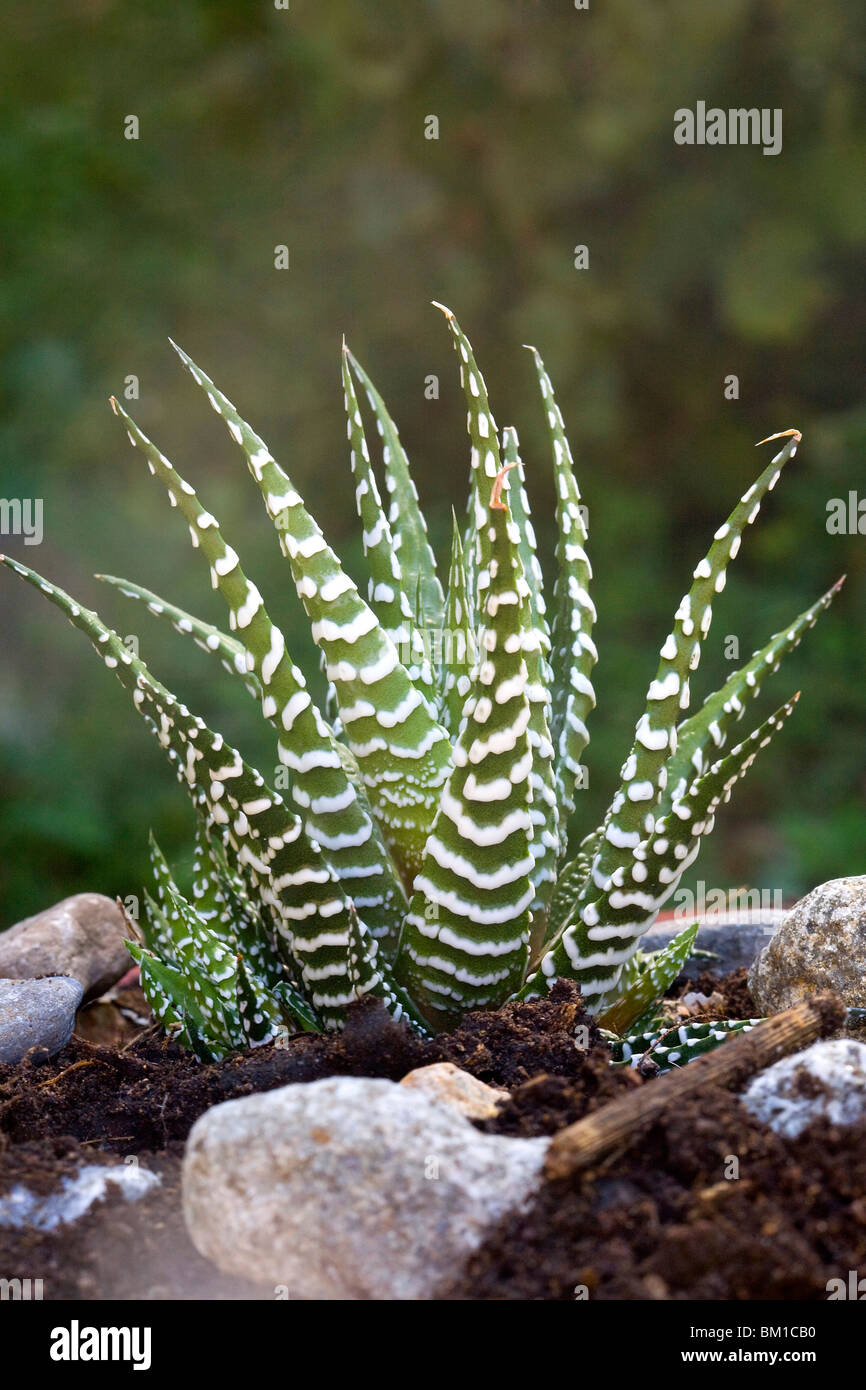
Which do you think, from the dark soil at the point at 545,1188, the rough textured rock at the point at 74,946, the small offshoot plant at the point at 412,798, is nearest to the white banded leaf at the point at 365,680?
the small offshoot plant at the point at 412,798

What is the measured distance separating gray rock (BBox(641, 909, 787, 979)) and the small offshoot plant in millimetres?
433

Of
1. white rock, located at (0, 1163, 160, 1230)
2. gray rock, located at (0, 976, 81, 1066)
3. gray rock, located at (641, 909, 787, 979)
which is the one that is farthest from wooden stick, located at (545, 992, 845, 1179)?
gray rock, located at (641, 909, 787, 979)

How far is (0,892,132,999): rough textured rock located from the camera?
4.86 ft

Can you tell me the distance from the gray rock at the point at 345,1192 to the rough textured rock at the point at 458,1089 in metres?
0.08

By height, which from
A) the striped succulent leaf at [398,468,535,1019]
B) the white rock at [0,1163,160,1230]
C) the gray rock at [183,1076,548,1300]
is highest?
the striped succulent leaf at [398,468,535,1019]

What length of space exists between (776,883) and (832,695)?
1.62 ft

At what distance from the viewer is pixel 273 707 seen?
1050 millimetres

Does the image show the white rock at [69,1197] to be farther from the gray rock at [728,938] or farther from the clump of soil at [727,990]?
the gray rock at [728,938]

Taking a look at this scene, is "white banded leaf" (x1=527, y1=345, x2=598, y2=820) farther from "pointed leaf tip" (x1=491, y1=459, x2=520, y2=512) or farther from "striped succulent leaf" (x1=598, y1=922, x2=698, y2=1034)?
"pointed leaf tip" (x1=491, y1=459, x2=520, y2=512)

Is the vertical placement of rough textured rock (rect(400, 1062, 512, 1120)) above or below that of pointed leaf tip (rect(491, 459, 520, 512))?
below

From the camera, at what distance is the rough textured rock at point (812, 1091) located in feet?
2.73

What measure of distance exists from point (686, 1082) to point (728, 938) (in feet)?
2.92

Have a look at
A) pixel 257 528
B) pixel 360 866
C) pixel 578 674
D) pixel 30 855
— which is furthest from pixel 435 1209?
pixel 257 528

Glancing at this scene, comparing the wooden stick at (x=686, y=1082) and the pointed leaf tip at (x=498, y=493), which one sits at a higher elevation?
the pointed leaf tip at (x=498, y=493)
